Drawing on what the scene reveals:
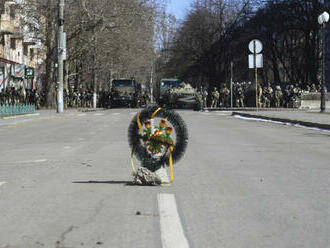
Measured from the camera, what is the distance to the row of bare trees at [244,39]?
59.1 metres

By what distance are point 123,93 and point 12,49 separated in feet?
33.7

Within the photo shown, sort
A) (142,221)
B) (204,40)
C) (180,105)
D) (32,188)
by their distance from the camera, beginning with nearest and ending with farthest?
(142,221)
(32,188)
(180,105)
(204,40)

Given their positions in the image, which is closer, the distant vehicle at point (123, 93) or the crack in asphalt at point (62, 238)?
the crack in asphalt at point (62, 238)

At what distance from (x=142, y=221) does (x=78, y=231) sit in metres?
0.66

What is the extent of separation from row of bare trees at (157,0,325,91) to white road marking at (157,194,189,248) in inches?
2064

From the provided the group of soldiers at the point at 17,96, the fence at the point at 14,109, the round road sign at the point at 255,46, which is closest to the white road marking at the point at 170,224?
the fence at the point at 14,109

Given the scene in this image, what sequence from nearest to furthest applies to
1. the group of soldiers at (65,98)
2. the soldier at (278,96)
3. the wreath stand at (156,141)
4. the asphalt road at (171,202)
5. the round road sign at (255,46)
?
the asphalt road at (171,202) → the wreath stand at (156,141) → the round road sign at (255,46) → the group of soldiers at (65,98) → the soldier at (278,96)

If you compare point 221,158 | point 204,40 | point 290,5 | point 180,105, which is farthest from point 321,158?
point 204,40

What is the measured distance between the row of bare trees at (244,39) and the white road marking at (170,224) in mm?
52422

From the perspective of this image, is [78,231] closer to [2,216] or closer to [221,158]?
[2,216]

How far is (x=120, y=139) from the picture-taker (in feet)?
56.5

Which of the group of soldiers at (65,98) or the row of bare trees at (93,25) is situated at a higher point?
the row of bare trees at (93,25)

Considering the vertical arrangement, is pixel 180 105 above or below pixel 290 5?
below

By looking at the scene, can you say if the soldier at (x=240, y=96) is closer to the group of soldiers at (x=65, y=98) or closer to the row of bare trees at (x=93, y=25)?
the row of bare trees at (x=93, y=25)
